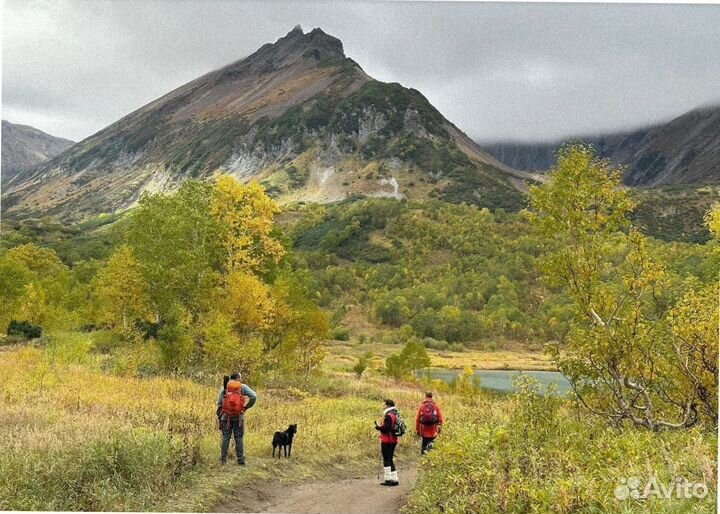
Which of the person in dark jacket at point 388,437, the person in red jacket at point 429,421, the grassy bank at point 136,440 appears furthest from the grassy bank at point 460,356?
the person in dark jacket at point 388,437

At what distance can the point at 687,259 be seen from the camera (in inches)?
3625

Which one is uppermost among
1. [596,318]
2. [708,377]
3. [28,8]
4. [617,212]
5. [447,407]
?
[28,8]

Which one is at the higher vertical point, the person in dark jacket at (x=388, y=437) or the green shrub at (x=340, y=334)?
the person in dark jacket at (x=388, y=437)

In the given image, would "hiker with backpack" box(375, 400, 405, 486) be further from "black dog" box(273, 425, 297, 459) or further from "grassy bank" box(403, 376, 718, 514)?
"black dog" box(273, 425, 297, 459)

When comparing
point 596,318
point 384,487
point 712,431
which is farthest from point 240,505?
point 712,431

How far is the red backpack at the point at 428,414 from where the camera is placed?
16.6 m

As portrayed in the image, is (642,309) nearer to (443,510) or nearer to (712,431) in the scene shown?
(712,431)

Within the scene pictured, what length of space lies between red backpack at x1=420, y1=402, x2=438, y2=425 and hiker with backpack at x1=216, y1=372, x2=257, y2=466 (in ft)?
16.3

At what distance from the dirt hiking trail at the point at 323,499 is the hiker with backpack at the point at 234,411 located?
4.16 feet

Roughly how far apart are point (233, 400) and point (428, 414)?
5.57m

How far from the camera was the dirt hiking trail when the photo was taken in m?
12.8

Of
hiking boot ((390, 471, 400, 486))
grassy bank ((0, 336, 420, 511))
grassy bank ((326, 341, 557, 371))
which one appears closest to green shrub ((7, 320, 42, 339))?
grassy bank ((0, 336, 420, 511))

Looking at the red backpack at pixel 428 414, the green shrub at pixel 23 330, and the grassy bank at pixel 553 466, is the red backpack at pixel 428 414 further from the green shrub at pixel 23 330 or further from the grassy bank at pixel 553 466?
the green shrub at pixel 23 330

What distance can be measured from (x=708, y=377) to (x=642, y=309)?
198 cm
